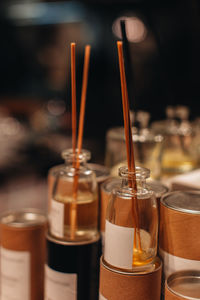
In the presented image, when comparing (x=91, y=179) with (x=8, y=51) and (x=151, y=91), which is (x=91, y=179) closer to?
(x=151, y=91)

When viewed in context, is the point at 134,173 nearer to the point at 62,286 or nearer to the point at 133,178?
the point at 133,178

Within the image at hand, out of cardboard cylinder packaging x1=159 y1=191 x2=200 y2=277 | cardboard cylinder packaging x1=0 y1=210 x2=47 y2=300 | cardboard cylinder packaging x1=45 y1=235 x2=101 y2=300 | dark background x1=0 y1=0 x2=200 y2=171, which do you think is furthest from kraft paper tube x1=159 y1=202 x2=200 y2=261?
dark background x1=0 y1=0 x2=200 y2=171

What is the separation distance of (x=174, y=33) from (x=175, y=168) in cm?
101

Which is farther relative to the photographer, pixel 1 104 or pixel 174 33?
pixel 1 104

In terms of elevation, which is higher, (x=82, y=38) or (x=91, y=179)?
(x=82, y=38)

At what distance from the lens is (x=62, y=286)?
0.80 metres

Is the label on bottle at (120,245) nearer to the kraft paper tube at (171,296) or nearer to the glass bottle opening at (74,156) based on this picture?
the kraft paper tube at (171,296)

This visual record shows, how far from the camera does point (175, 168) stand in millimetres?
1223

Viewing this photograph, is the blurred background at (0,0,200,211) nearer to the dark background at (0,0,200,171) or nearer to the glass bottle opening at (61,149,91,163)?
the dark background at (0,0,200,171)

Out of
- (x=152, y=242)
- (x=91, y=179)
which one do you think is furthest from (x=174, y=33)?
(x=152, y=242)

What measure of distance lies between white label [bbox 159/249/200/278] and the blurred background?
29.0 inches

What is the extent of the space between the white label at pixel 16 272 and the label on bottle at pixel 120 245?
0.31 m

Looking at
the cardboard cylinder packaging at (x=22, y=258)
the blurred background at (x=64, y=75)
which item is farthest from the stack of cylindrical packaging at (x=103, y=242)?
the blurred background at (x=64, y=75)

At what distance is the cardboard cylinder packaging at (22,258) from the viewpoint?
0.91 m
